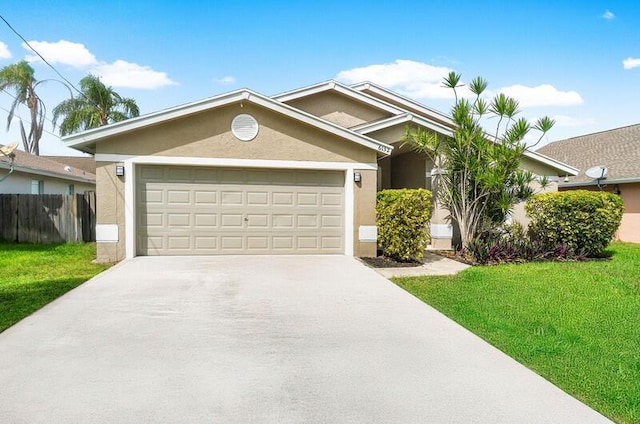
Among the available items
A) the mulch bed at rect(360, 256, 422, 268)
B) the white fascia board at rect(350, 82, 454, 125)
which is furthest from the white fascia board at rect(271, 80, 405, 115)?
the mulch bed at rect(360, 256, 422, 268)

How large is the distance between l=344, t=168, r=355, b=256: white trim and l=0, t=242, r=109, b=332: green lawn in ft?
18.4

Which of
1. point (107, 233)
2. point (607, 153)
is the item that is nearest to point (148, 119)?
point (107, 233)

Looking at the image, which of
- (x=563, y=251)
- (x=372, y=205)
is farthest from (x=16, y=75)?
(x=563, y=251)

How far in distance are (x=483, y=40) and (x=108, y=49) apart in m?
13.8

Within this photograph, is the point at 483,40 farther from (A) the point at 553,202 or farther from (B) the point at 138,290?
(B) the point at 138,290

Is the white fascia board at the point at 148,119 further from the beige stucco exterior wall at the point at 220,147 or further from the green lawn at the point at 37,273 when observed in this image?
the green lawn at the point at 37,273

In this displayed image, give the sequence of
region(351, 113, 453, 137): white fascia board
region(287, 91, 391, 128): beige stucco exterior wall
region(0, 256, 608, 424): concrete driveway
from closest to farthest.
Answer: region(0, 256, 608, 424): concrete driveway, region(351, 113, 453, 137): white fascia board, region(287, 91, 391, 128): beige stucco exterior wall

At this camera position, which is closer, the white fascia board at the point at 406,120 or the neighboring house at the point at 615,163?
the white fascia board at the point at 406,120

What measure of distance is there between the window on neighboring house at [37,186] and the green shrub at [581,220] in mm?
18922

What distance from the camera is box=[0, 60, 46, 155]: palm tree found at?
93.1ft

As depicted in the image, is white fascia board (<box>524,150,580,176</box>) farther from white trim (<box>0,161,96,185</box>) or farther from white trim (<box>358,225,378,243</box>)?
white trim (<box>0,161,96,185</box>)

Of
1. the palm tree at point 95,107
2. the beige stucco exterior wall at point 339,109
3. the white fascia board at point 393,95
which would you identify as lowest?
the beige stucco exterior wall at point 339,109

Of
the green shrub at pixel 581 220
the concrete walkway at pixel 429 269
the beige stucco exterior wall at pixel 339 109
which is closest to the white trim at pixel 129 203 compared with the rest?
the concrete walkway at pixel 429 269

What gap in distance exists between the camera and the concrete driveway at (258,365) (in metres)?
3.23
